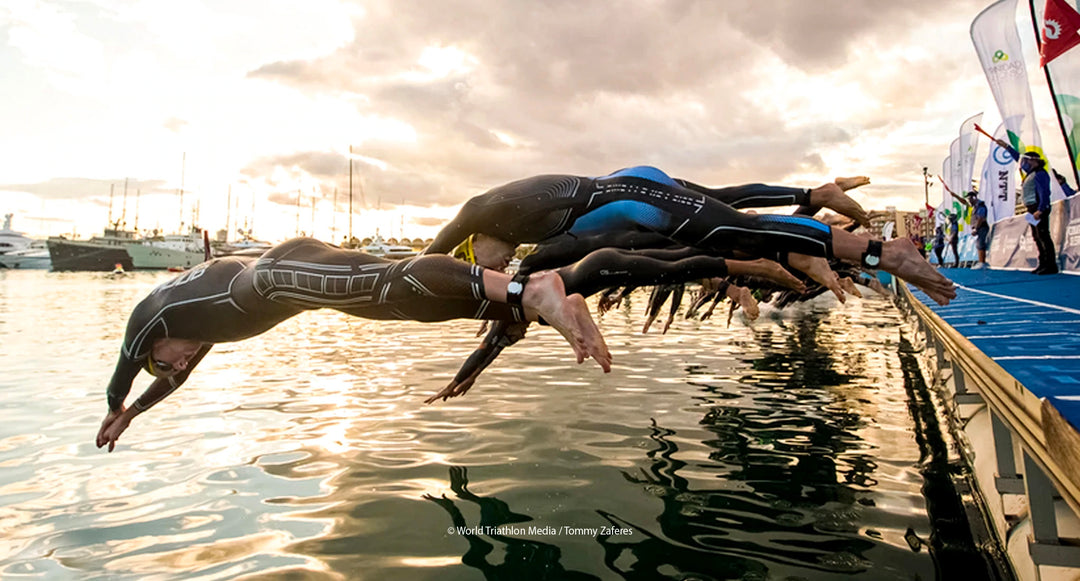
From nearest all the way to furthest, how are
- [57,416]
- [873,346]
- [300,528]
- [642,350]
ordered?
[300,528]
[57,416]
[642,350]
[873,346]

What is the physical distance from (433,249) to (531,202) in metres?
0.96

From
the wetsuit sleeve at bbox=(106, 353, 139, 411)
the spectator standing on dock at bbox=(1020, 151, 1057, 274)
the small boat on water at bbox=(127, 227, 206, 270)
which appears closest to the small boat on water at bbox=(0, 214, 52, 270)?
the small boat on water at bbox=(127, 227, 206, 270)

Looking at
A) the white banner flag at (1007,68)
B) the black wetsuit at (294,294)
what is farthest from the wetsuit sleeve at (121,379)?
the white banner flag at (1007,68)

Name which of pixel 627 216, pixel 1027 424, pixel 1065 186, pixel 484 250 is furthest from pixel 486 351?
pixel 1065 186

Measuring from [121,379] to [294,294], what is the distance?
201 cm

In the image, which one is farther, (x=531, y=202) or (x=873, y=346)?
(x=873, y=346)

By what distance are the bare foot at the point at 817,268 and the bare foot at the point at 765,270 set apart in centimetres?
11

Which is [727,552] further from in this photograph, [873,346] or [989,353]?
[873,346]

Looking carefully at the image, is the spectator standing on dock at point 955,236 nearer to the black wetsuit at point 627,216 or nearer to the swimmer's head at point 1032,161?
the swimmer's head at point 1032,161

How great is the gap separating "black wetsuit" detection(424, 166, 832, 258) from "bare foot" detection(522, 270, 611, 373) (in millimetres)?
1801

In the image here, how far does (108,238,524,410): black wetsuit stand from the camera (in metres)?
3.81

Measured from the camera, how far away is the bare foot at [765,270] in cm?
505

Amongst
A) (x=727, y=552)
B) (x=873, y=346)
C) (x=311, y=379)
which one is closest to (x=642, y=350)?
(x=873, y=346)

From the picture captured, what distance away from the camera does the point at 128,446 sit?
21.9 feet
